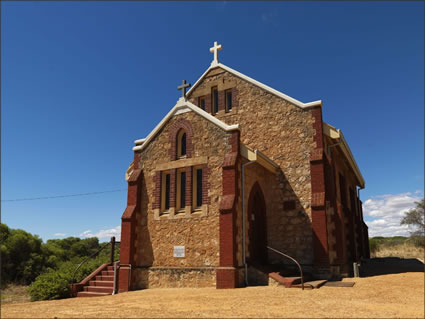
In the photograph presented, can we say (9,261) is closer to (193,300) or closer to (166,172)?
(166,172)

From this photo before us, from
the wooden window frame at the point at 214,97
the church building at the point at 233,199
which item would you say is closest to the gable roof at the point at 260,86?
the church building at the point at 233,199

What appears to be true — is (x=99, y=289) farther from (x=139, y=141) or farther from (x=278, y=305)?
(x=278, y=305)

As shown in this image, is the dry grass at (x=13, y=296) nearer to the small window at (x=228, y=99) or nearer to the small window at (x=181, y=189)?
the small window at (x=181, y=189)

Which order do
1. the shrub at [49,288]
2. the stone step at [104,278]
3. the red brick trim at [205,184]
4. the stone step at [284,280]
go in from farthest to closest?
the stone step at [104,278], the red brick trim at [205,184], the shrub at [49,288], the stone step at [284,280]

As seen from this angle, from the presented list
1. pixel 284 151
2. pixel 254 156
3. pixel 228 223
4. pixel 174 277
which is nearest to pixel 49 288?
pixel 174 277

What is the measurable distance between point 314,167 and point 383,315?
28.5 ft

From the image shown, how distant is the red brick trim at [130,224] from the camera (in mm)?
14797

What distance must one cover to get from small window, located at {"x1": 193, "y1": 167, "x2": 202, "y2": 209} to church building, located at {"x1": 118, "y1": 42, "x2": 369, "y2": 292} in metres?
0.05

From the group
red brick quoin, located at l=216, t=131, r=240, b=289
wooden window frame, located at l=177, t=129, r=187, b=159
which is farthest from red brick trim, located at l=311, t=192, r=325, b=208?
wooden window frame, located at l=177, t=129, r=187, b=159

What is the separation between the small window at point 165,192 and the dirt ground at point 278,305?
517 centimetres

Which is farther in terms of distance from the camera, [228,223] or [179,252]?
[179,252]

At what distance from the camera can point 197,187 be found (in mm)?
15102

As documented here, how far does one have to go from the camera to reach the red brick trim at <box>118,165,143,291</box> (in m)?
14.8

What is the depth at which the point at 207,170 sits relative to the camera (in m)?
14.5
